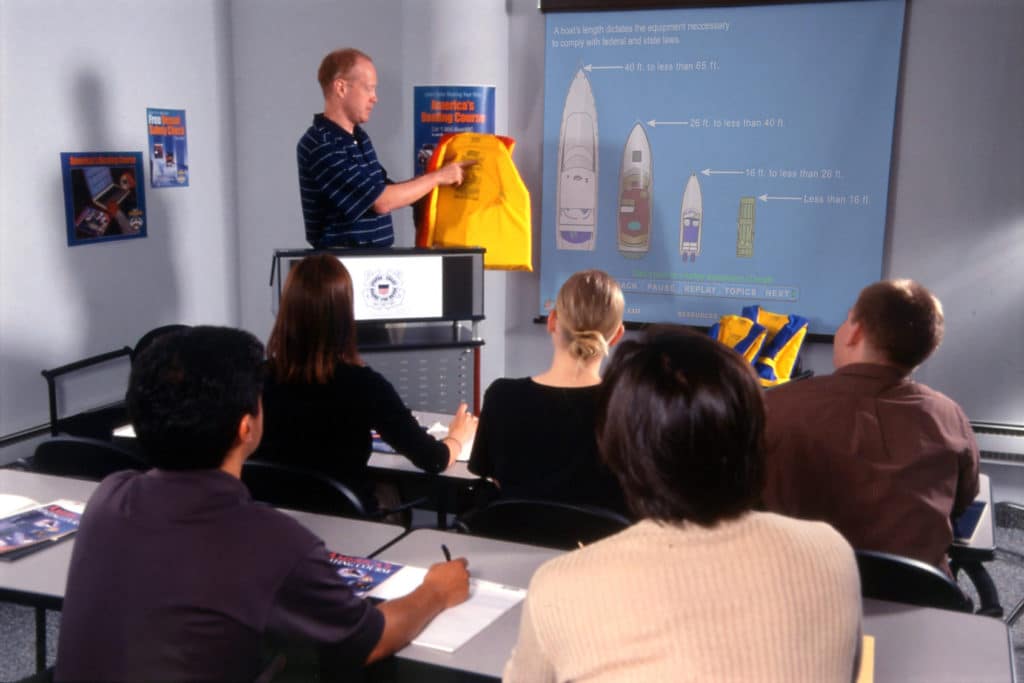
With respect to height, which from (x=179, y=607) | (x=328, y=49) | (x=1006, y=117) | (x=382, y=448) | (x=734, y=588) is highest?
(x=328, y=49)

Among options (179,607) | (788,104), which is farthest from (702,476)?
(788,104)

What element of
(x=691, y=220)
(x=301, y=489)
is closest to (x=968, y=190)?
(x=691, y=220)

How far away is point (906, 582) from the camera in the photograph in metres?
1.65

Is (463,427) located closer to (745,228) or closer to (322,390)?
(322,390)

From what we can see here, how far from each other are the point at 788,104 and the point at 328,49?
221 cm

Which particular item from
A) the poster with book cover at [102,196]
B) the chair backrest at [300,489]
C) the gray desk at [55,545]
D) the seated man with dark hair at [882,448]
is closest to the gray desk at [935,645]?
the seated man with dark hair at [882,448]

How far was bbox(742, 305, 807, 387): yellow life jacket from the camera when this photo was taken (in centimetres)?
387

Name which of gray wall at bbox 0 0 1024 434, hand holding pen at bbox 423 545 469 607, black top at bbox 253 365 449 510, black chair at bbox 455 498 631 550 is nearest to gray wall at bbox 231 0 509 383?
gray wall at bbox 0 0 1024 434

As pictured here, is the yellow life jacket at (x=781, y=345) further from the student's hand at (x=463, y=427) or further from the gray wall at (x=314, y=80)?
the student's hand at (x=463, y=427)

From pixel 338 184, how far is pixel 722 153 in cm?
169

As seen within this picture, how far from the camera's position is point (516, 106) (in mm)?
4293

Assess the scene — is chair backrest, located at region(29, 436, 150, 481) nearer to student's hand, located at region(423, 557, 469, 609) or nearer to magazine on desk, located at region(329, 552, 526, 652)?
magazine on desk, located at region(329, 552, 526, 652)

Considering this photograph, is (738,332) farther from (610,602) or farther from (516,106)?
(610,602)

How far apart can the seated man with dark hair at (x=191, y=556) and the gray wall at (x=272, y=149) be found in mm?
2517
